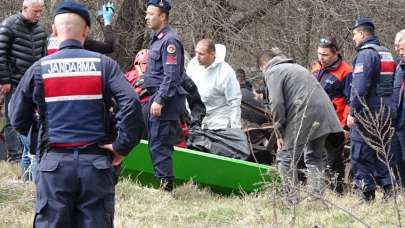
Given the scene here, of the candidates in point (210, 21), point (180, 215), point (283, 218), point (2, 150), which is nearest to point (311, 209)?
point (283, 218)

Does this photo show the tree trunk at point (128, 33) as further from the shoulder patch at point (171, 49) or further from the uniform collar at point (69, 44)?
the uniform collar at point (69, 44)

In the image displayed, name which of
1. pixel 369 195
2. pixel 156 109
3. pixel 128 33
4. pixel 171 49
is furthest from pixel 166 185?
pixel 128 33

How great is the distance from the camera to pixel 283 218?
636 centimetres

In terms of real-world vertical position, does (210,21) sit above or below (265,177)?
above

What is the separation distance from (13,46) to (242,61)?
6.51m

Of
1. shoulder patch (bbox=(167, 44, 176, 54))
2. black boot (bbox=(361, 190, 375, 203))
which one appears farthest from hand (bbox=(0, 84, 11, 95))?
black boot (bbox=(361, 190, 375, 203))

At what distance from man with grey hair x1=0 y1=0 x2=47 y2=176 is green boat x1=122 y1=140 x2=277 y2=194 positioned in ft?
3.59

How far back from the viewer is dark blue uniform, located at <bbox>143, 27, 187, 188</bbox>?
728 centimetres

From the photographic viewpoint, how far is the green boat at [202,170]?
8.23 metres

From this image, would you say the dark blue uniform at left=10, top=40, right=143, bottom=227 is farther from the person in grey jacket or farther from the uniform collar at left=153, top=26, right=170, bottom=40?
the uniform collar at left=153, top=26, right=170, bottom=40

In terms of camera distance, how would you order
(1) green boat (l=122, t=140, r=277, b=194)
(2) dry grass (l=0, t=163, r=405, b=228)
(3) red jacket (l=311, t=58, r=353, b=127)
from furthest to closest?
(3) red jacket (l=311, t=58, r=353, b=127) < (1) green boat (l=122, t=140, r=277, b=194) < (2) dry grass (l=0, t=163, r=405, b=228)

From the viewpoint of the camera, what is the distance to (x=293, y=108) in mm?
7363

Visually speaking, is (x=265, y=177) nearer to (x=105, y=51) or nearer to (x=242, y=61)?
(x=105, y=51)

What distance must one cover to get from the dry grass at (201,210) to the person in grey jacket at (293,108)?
0.48 meters
